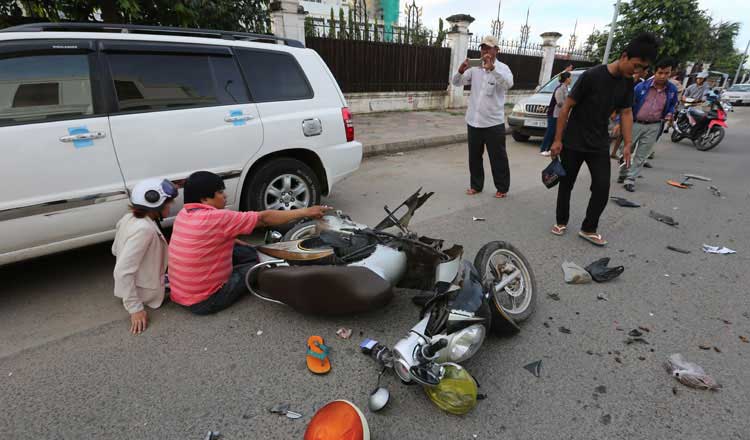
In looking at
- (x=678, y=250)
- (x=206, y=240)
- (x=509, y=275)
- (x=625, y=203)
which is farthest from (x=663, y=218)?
(x=206, y=240)

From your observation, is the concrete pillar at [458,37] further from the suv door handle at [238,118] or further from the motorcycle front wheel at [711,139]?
the suv door handle at [238,118]

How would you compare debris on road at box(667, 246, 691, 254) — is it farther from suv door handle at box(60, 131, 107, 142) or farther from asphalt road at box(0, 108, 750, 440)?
suv door handle at box(60, 131, 107, 142)

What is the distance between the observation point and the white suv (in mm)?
2635

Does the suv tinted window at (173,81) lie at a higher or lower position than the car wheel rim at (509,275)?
higher

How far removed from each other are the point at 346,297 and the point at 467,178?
4.47m

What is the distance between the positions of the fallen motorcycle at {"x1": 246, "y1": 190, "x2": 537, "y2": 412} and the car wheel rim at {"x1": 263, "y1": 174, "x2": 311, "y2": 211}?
95cm

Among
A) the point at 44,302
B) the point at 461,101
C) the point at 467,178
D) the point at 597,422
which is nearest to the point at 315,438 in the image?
the point at 597,422

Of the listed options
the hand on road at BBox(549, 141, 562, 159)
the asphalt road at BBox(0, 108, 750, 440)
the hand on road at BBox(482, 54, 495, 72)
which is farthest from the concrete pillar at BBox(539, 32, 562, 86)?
the asphalt road at BBox(0, 108, 750, 440)

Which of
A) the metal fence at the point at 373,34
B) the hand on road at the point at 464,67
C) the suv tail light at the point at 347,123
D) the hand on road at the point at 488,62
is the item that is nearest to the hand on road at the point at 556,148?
the hand on road at the point at 488,62

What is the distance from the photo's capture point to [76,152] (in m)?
2.77

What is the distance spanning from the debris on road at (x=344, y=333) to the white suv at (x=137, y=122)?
166 centimetres

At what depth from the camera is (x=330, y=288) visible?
7.88ft

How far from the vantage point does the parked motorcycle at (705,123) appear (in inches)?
364

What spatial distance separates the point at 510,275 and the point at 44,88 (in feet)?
11.2
